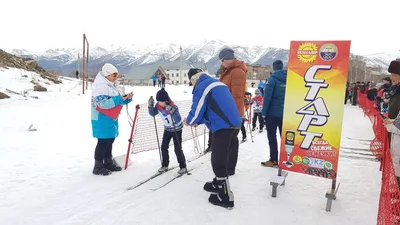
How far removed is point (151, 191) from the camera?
13.5ft

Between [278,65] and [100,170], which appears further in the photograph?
[278,65]

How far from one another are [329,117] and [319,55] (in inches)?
29.6

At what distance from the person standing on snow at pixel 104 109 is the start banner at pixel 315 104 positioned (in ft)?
8.92

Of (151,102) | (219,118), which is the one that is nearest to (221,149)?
(219,118)

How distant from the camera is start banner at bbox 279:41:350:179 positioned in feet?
11.0

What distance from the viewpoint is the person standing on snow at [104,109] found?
4672 millimetres

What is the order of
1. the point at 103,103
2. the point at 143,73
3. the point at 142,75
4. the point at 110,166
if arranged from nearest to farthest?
1. the point at 103,103
2. the point at 110,166
3. the point at 142,75
4. the point at 143,73

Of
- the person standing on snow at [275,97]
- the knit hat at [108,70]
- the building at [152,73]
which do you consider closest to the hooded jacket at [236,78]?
the person standing on snow at [275,97]

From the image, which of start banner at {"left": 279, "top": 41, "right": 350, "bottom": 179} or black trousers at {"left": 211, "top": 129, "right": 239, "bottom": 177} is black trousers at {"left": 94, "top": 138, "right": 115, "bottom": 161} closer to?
black trousers at {"left": 211, "top": 129, "right": 239, "bottom": 177}

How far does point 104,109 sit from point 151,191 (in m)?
1.57

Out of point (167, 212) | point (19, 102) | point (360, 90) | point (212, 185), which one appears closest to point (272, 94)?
point (212, 185)

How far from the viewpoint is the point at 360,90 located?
20766 millimetres

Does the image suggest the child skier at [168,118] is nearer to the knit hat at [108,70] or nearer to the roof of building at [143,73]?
the knit hat at [108,70]

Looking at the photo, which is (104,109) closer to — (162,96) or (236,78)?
(162,96)
